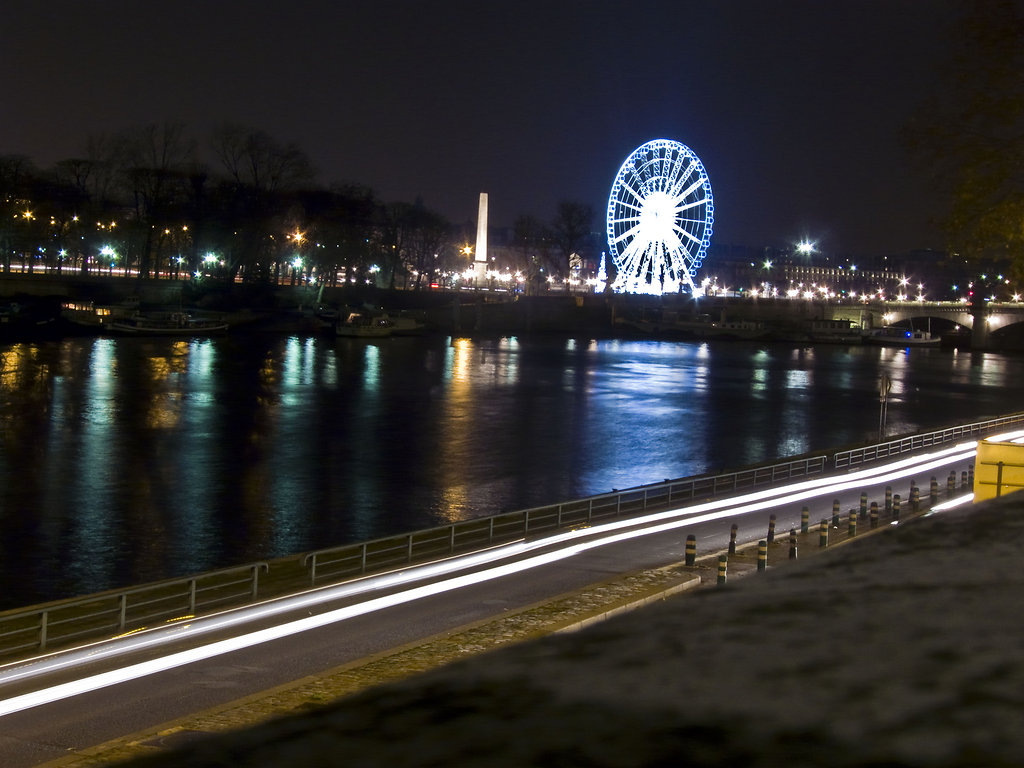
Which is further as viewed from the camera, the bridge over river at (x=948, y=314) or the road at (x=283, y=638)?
the bridge over river at (x=948, y=314)

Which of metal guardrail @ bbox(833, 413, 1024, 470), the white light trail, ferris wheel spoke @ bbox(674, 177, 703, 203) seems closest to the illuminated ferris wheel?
ferris wheel spoke @ bbox(674, 177, 703, 203)

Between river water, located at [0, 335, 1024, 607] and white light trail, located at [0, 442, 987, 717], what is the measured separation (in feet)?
16.3

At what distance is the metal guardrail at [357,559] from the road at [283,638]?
439mm

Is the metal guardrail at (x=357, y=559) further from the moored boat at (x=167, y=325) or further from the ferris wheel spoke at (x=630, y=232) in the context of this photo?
the moored boat at (x=167, y=325)

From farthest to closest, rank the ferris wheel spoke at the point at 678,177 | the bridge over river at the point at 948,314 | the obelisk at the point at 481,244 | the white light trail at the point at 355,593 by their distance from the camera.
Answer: the bridge over river at the point at 948,314
the obelisk at the point at 481,244
the ferris wheel spoke at the point at 678,177
the white light trail at the point at 355,593

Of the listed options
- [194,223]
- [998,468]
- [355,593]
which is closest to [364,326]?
[194,223]

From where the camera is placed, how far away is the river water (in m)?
17.3

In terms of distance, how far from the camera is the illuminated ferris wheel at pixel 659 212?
192 feet

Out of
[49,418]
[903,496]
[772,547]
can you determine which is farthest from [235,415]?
[772,547]

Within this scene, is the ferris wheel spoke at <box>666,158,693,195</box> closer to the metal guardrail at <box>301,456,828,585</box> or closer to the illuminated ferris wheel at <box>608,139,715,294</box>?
the illuminated ferris wheel at <box>608,139,715,294</box>

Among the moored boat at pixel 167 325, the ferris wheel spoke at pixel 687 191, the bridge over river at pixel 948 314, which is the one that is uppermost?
the ferris wheel spoke at pixel 687 191

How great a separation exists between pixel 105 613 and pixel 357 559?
3803mm

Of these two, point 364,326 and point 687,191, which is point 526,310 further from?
point 687,191

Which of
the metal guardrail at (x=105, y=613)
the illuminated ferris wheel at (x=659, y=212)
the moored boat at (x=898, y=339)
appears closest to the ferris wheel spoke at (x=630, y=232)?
the illuminated ferris wheel at (x=659, y=212)
